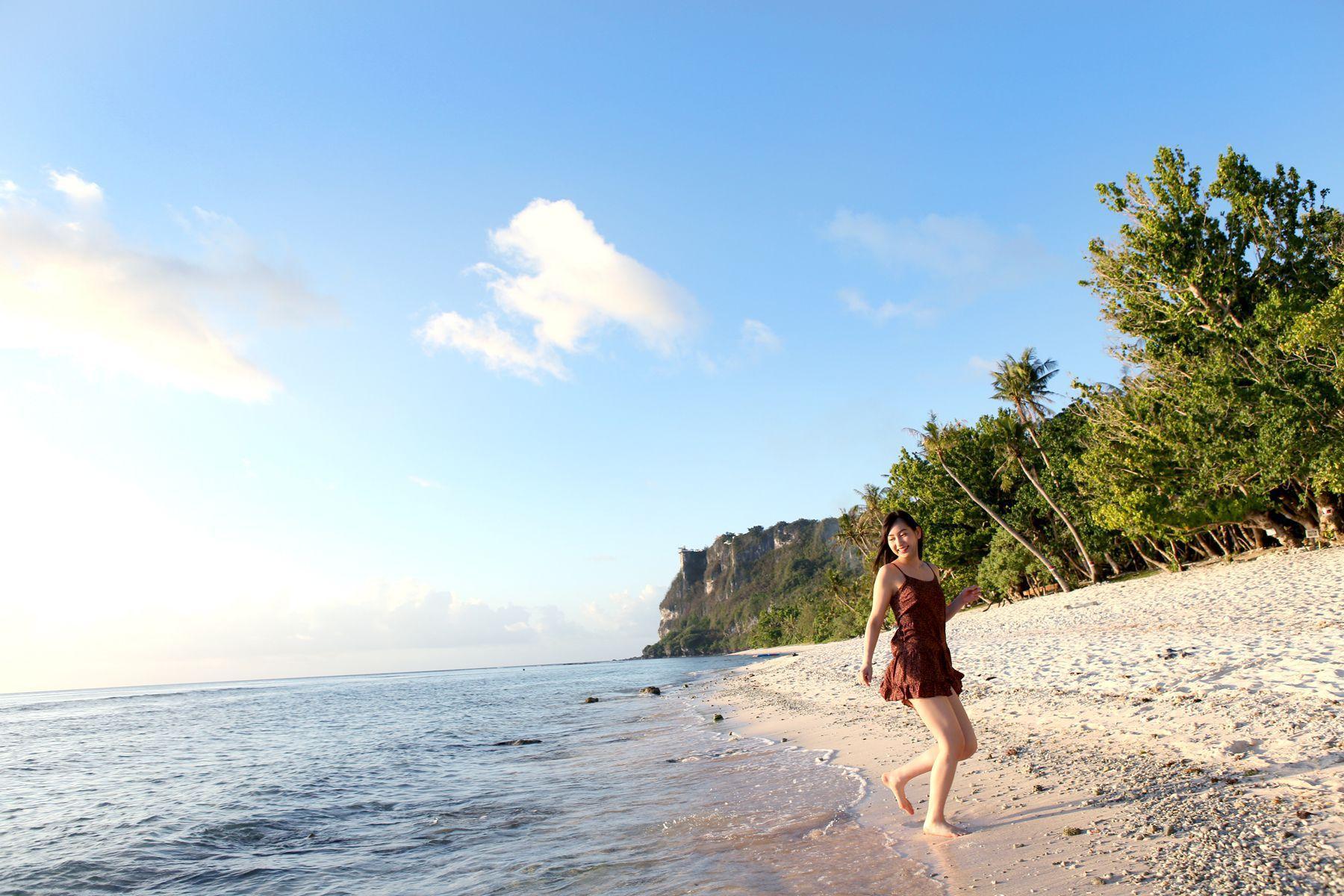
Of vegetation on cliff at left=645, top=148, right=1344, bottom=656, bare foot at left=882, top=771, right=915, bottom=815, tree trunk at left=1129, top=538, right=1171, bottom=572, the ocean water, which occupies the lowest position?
the ocean water

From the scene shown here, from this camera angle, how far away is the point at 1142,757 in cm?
657

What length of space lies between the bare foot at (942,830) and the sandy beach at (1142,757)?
79mm

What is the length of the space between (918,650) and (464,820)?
679 cm

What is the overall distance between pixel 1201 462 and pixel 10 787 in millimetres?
35590

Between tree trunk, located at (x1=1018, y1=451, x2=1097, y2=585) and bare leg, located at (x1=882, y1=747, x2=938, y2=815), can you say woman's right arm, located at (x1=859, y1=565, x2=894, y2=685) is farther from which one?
tree trunk, located at (x1=1018, y1=451, x2=1097, y2=585)

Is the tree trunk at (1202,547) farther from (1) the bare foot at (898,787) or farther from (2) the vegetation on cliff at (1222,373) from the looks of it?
(1) the bare foot at (898,787)

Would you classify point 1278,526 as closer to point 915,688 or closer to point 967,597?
point 967,597

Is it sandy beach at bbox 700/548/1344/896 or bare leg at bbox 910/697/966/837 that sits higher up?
bare leg at bbox 910/697/966/837

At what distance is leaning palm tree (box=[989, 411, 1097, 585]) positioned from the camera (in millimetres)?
37094

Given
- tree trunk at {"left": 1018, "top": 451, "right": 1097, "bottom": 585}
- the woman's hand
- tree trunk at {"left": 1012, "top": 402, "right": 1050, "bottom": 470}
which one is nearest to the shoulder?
the woman's hand

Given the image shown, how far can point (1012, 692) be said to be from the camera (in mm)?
11555

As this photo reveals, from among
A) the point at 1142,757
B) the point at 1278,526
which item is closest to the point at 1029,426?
the point at 1278,526

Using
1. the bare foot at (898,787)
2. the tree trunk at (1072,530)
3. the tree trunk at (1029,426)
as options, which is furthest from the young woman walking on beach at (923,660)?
the tree trunk at (1029,426)

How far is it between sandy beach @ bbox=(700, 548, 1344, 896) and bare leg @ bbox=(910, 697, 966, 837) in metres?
0.39
